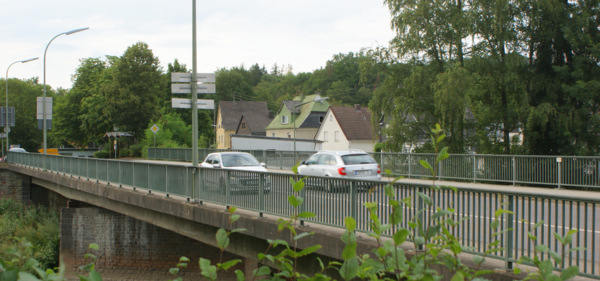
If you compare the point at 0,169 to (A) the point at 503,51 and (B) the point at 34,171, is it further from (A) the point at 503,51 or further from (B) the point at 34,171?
(A) the point at 503,51

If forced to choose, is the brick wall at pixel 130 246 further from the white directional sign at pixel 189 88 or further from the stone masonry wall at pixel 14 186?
the stone masonry wall at pixel 14 186

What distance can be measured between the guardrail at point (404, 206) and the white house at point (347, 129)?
162 feet

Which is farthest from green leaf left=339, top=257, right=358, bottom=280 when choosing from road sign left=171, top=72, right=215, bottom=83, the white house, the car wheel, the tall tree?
the white house

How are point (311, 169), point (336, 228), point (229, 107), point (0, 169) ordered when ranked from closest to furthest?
1. point (336, 228)
2. point (311, 169)
3. point (0, 169)
4. point (229, 107)

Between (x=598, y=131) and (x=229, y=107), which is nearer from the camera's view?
(x=598, y=131)

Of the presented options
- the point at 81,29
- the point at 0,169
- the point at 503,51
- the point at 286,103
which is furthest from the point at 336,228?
the point at 286,103

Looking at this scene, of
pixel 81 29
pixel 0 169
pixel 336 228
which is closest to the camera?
pixel 336 228

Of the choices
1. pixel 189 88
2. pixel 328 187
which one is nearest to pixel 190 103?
pixel 189 88

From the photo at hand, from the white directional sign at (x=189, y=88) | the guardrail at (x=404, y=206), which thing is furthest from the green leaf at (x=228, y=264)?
the white directional sign at (x=189, y=88)

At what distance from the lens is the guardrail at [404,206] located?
6.35m

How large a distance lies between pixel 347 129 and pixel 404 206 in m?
61.7

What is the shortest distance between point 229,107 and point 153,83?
1319 inches

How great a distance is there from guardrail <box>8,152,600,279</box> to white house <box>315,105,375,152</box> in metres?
49.5

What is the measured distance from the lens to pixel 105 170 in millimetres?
20359
